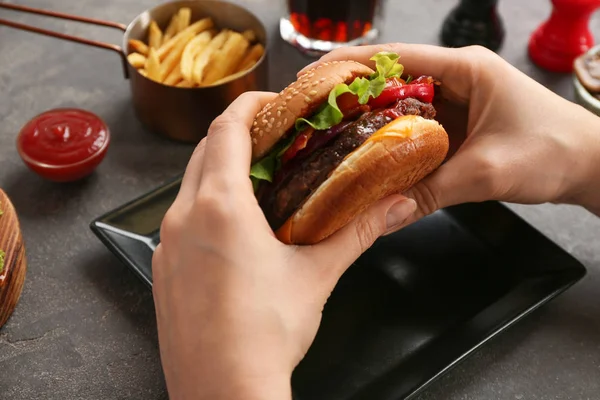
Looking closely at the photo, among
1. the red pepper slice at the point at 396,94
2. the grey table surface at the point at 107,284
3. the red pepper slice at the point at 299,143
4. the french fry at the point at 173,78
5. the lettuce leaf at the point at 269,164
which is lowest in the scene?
the grey table surface at the point at 107,284

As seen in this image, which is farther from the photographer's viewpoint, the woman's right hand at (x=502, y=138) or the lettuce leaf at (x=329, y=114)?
the woman's right hand at (x=502, y=138)

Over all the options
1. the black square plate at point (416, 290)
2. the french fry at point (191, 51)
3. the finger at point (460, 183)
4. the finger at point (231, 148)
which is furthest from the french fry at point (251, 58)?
the finger at point (460, 183)

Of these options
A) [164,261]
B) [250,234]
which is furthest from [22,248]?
[250,234]

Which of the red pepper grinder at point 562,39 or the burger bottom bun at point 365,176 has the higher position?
the burger bottom bun at point 365,176

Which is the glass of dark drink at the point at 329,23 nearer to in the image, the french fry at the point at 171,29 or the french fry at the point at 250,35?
the french fry at the point at 250,35

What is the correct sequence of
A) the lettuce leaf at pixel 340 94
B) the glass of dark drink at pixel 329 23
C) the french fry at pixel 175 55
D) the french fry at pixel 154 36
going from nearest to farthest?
the lettuce leaf at pixel 340 94
the french fry at pixel 175 55
the french fry at pixel 154 36
the glass of dark drink at pixel 329 23

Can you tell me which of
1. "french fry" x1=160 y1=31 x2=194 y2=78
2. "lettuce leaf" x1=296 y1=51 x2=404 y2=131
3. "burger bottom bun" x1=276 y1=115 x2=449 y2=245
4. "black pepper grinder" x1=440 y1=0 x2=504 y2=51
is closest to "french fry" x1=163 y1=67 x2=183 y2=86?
"french fry" x1=160 y1=31 x2=194 y2=78

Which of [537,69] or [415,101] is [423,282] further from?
[537,69]
